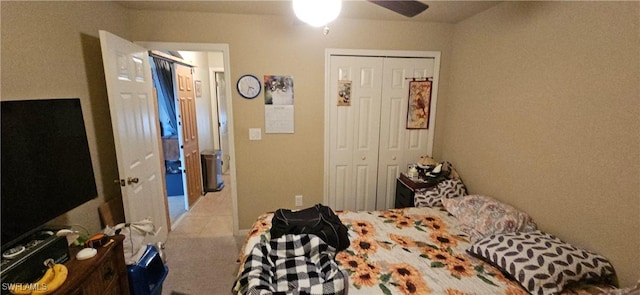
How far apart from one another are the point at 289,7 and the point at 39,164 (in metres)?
2.02

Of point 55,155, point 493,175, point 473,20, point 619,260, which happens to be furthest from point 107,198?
point 473,20

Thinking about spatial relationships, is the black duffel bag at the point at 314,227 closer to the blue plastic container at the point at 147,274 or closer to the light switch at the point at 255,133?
the blue plastic container at the point at 147,274

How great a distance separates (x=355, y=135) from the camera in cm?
290

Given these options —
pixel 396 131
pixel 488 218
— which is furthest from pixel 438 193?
pixel 396 131

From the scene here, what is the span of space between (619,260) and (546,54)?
1.29 m

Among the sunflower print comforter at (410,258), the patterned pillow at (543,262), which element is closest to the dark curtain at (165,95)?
the sunflower print comforter at (410,258)

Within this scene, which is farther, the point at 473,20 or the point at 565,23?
the point at 473,20

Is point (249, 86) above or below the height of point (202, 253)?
above

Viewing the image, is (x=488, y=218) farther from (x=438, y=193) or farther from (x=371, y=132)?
(x=371, y=132)

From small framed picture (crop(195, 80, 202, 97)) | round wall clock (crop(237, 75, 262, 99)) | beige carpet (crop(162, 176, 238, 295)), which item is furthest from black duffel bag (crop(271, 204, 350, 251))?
small framed picture (crop(195, 80, 202, 97))

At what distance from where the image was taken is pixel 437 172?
107 inches

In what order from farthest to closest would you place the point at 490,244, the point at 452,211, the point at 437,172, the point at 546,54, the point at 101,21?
the point at 437,172, the point at 452,211, the point at 101,21, the point at 546,54, the point at 490,244

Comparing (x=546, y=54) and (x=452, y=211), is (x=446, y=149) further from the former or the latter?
(x=546, y=54)

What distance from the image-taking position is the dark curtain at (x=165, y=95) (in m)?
3.24
